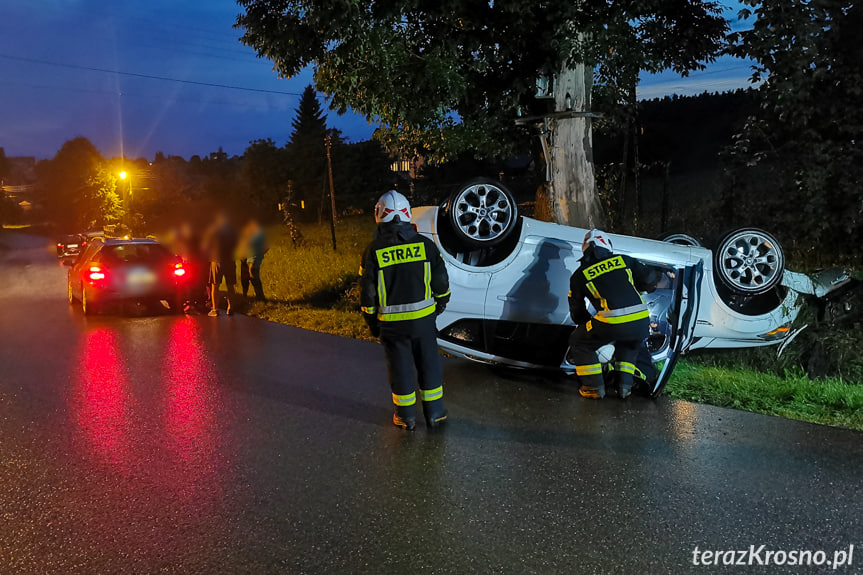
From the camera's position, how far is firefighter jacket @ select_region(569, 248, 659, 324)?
5746 millimetres

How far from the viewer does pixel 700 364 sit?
724cm

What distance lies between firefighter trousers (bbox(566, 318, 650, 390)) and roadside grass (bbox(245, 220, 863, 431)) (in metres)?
0.59

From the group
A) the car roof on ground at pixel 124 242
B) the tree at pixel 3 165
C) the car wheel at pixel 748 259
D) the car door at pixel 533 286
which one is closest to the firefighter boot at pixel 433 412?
the car door at pixel 533 286

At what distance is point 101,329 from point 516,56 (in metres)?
7.28

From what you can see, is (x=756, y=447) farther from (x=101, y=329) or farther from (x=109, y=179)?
(x=109, y=179)

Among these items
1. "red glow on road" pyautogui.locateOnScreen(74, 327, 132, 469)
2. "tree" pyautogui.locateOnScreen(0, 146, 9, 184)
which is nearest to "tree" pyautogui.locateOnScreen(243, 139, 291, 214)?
"red glow on road" pyautogui.locateOnScreen(74, 327, 132, 469)

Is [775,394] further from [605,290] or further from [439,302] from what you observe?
[439,302]

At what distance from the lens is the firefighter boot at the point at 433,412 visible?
17.6 feet

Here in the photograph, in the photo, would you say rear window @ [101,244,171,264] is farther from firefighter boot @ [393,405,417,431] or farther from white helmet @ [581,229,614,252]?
white helmet @ [581,229,614,252]

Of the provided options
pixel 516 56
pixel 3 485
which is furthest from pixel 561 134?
pixel 3 485

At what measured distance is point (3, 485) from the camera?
175 inches

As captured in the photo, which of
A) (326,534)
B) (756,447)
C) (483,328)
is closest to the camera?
(326,534)

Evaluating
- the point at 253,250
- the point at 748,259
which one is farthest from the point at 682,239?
the point at 253,250

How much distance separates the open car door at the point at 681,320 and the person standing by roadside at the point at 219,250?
25.9ft
